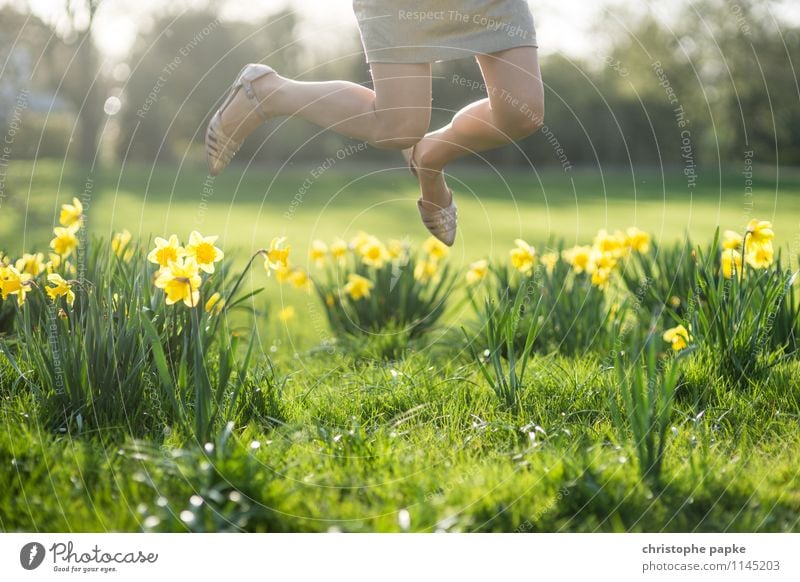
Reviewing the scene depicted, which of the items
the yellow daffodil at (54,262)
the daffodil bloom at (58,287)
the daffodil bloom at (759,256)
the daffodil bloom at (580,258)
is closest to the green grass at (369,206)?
the daffodil bloom at (580,258)

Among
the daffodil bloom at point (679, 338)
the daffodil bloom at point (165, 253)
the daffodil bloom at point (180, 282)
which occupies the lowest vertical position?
the daffodil bloom at point (679, 338)

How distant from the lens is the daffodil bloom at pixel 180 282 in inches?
76.9

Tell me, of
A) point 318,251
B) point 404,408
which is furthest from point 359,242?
point 404,408

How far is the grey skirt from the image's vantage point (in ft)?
7.53

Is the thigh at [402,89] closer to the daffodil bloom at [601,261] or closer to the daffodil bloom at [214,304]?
the daffodil bloom at [214,304]

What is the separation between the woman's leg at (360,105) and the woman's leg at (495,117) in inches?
4.8

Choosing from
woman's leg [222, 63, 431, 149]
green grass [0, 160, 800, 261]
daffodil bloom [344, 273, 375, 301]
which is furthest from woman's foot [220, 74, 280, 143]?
green grass [0, 160, 800, 261]

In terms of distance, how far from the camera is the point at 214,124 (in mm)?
2682

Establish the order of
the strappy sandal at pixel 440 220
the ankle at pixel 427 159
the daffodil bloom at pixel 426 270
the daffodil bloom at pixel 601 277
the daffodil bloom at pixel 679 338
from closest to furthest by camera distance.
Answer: the daffodil bloom at pixel 679 338, the ankle at pixel 427 159, the strappy sandal at pixel 440 220, the daffodil bloom at pixel 601 277, the daffodil bloom at pixel 426 270

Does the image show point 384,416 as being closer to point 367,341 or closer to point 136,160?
point 367,341

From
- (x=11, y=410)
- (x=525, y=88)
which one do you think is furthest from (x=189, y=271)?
(x=525, y=88)

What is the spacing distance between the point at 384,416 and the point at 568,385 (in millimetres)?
533

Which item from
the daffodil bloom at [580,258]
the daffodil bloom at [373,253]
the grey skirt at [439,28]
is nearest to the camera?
the grey skirt at [439,28]

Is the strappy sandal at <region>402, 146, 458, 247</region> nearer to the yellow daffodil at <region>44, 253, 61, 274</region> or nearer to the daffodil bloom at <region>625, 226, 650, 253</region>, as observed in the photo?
the daffodil bloom at <region>625, 226, 650, 253</region>
